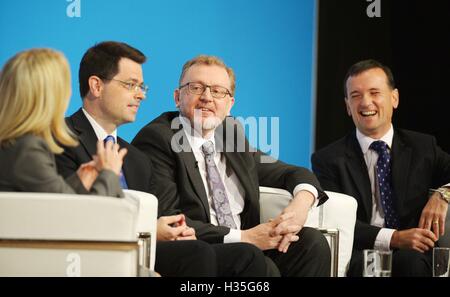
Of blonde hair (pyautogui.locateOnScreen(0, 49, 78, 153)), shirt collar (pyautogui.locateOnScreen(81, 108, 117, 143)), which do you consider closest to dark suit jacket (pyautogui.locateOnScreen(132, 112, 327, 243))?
shirt collar (pyautogui.locateOnScreen(81, 108, 117, 143))

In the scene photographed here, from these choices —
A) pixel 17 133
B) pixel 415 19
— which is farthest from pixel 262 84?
pixel 17 133

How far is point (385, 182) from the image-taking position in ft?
16.7

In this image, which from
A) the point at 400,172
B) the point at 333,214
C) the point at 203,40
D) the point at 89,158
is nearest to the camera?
the point at 89,158

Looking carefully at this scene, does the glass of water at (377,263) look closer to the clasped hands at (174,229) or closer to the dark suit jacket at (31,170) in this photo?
the clasped hands at (174,229)

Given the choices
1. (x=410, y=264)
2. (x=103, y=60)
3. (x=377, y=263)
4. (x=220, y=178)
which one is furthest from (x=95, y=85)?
(x=410, y=264)

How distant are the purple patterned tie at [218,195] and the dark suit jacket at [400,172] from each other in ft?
2.65

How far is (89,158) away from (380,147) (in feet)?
6.16

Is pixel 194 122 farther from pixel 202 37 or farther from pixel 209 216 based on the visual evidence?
pixel 202 37

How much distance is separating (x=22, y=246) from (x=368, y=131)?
255 centimetres

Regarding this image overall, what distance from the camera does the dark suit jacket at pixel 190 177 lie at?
4324mm

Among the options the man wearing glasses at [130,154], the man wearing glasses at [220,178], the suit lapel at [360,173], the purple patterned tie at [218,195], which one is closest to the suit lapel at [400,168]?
the suit lapel at [360,173]

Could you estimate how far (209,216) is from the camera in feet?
14.6

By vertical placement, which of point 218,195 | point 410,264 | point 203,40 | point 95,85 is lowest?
point 410,264

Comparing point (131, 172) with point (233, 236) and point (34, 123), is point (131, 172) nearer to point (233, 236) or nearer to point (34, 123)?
point (233, 236)
